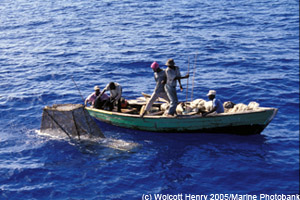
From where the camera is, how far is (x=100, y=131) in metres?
16.0

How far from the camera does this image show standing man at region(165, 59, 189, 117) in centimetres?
1481

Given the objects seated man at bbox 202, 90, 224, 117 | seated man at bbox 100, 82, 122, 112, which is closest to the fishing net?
seated man at bbox 100, 82, 122, 112

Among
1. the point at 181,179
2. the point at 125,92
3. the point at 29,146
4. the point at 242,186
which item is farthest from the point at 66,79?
the point at 242,186

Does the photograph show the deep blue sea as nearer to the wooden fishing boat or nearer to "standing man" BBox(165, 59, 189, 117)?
the wooden fishing boat

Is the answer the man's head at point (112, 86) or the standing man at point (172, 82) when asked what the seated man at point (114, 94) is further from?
the standing man at point (172, 82)

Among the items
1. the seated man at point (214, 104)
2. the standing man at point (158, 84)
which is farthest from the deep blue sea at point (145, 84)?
the standing man at point (158, 84)

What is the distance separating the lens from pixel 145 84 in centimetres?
2194

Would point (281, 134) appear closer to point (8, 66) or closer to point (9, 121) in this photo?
point (9, 121)

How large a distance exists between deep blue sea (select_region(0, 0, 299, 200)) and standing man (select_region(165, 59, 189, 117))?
133 centimetres

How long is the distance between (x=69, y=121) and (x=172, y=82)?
462 centimetres

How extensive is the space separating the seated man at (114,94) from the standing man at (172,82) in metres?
2.60

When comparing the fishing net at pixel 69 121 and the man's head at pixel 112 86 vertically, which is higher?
the man's head at pixel 112 86

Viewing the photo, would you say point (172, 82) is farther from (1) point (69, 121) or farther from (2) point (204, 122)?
(1) point (69, 121)

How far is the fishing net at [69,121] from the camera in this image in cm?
1534
